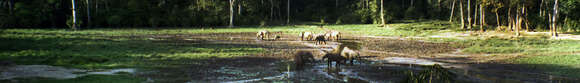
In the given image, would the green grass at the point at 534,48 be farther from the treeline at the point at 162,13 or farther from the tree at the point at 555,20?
the treeline at the point at 162,13

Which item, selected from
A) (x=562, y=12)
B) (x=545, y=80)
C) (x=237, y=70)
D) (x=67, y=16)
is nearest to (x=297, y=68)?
(x=237, y=70)

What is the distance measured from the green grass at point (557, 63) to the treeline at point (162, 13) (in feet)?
124

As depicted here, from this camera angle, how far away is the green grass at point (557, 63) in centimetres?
1287

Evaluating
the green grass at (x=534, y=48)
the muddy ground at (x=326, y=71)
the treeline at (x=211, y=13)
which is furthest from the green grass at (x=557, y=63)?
the treeline at (x=211, y=13)

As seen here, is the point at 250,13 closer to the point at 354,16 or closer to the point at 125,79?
the point at 354,16

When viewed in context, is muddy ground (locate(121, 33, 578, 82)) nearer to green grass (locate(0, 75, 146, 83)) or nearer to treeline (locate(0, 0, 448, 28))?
green grass (locate(0, 75, 146, 83))

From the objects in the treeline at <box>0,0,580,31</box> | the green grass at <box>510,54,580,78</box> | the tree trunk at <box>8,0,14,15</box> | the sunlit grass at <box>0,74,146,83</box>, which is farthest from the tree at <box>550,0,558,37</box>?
the tree trunk at <box>8,0,14,15</box>

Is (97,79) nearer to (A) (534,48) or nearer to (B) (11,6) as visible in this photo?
(A) (534,48)

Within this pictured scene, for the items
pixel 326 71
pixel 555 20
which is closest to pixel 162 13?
pixel 555 20

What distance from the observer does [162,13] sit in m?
58.7

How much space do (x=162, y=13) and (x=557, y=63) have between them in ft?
168

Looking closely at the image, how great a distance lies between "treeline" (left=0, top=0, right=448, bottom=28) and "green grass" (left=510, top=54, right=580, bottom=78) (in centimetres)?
3791

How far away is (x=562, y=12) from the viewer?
34.8 metres

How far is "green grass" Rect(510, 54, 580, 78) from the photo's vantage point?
12866 millimetres
